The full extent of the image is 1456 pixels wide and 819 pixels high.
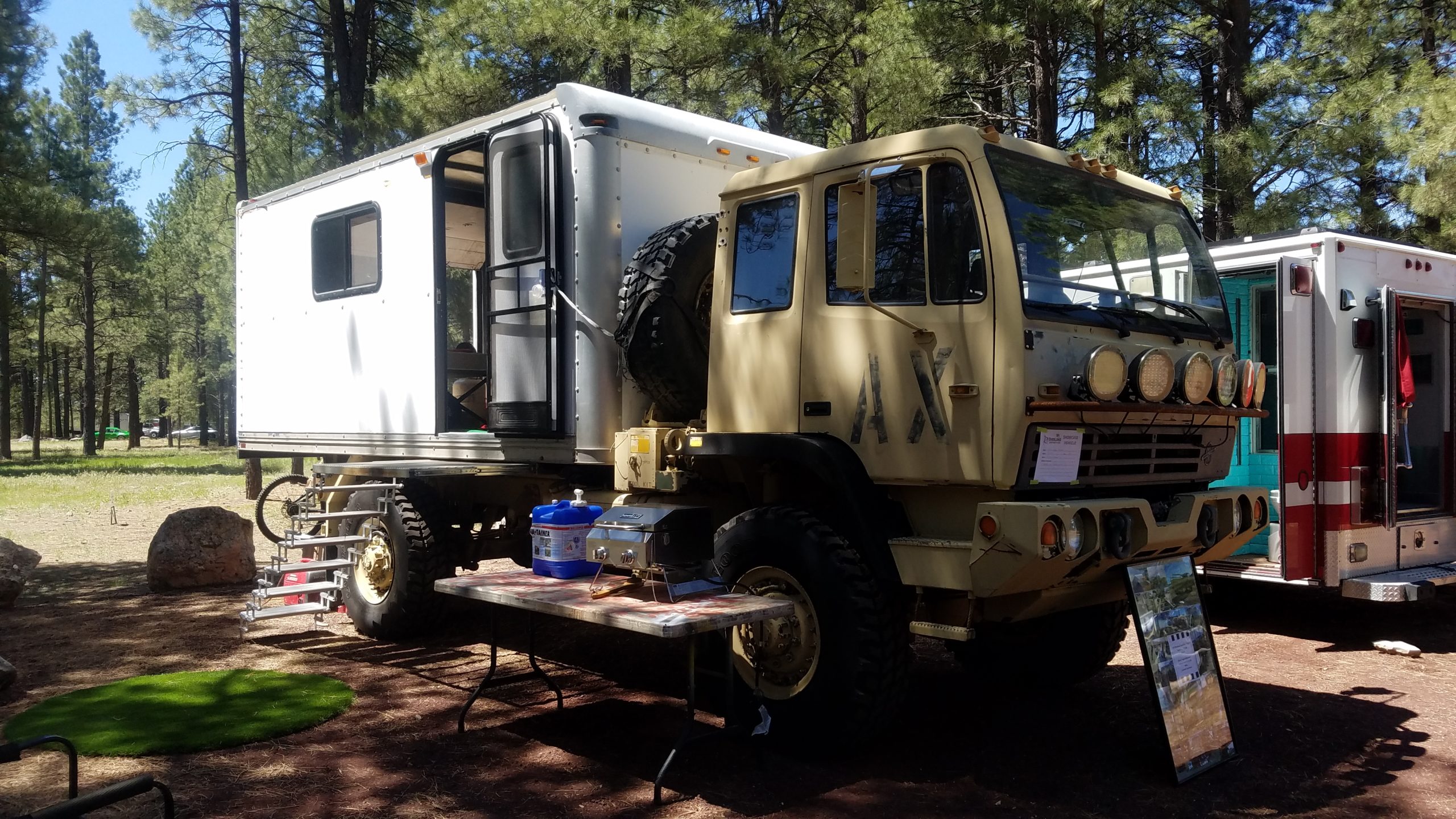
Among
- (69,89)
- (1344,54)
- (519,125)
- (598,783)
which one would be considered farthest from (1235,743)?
(69,89)

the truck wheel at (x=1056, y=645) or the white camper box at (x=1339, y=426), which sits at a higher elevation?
the white camper box at (x=1339, y=426)

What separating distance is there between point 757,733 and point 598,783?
0.74 meters

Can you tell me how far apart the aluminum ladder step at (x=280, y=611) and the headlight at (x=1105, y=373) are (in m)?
5.53

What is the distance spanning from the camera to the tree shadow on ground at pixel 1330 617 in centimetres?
793

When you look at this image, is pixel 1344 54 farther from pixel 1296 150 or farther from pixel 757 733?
pixel 757 733

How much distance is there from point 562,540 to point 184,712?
2.28 meters

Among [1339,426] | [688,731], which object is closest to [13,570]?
[688,731]

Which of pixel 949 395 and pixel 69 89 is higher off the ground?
pixel 69 89

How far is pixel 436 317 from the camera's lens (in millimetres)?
7387

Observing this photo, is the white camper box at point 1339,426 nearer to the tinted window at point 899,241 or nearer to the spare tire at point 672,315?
the tinted window at point 899,241

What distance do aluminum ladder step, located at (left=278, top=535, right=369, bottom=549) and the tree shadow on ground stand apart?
6370 mm

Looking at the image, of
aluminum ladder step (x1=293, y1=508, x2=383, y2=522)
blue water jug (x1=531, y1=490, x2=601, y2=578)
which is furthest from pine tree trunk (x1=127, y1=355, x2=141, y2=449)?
blue water jug (x1=531, y1=490, x2=601, y2=578)

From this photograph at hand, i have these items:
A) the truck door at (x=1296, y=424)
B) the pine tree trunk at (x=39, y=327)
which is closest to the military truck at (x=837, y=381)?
the truck door at (x=1296, y=424)

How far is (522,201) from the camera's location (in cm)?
667
